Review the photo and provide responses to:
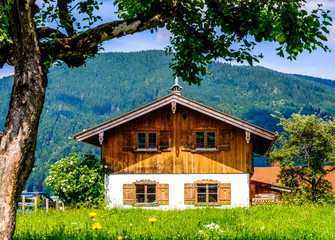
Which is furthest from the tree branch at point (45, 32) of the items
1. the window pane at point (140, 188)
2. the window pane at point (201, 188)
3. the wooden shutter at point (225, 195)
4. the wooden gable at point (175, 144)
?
the wooden shutter at point (225, 195)

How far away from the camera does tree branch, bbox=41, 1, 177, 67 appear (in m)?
6.95

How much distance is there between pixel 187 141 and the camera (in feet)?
79.9

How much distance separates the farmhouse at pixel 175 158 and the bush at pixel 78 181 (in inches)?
34.0

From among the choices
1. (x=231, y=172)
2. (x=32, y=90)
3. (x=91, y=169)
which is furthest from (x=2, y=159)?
(x=231, y=172)

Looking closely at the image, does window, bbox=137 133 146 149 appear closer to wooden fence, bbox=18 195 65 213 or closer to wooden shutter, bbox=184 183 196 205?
wooden shutter, bbox=184 183 196 205

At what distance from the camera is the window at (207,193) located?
23984 millimetres

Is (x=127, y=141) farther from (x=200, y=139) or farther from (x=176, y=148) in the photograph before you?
(x=200, y=139)

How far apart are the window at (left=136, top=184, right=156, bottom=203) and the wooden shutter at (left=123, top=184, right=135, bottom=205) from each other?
1.09 ft

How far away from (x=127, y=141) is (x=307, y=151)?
719 inches

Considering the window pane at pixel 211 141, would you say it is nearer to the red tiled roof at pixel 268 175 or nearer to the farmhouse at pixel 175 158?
the farmhouse at pixel 175 158

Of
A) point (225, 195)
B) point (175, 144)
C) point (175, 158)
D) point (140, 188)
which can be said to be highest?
point (175, 144)

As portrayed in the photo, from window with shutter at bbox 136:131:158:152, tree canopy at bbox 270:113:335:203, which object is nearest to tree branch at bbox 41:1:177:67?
window with shutter at bbox 136:131:158:152

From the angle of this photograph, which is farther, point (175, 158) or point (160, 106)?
point (175, 158)

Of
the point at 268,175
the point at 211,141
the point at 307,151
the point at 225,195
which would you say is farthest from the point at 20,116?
the point at 268,175
